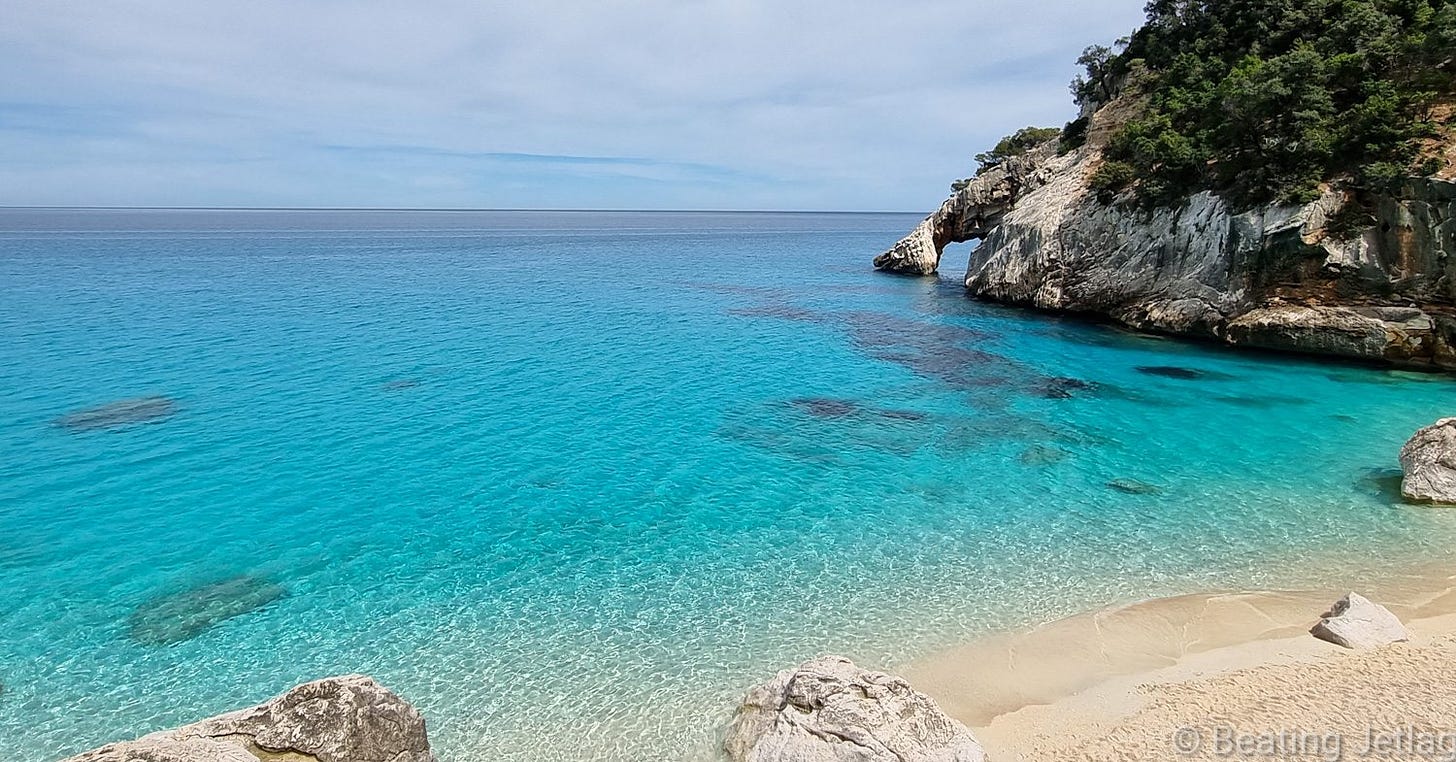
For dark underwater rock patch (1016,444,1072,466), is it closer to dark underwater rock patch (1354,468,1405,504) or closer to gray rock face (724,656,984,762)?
dark underwater rock patch (1354,468,1405,504)

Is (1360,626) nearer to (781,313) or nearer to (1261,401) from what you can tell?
(1261,401)

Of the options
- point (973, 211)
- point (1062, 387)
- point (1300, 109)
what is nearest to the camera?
point (1062, 387)

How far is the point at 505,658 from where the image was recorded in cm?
1351

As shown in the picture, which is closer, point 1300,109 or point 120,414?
point 120,414

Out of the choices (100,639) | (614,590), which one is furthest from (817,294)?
(100,639)

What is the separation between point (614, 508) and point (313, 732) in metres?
11.7

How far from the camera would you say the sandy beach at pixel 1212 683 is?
10.3 meters

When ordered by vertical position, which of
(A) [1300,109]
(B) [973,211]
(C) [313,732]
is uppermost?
(A) [1300,109]

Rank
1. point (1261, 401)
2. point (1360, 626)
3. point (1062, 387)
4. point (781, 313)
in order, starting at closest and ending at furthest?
point (1360, 626), point (1261, 401), point (1062, 387), point (781, 313)

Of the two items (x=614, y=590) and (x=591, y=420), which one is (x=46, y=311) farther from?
(x=614, y=590)

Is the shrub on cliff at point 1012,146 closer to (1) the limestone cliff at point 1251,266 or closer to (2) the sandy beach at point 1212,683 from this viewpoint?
(1) the limestone cliff at point 1251,266

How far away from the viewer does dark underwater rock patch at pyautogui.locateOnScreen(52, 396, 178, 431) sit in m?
25.7

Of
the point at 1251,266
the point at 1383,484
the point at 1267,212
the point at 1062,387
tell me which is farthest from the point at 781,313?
the point at 1383,484

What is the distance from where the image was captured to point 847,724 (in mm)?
9688
